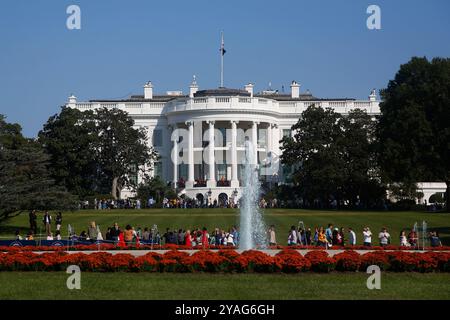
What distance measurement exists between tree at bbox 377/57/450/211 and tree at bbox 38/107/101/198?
84.5 ft

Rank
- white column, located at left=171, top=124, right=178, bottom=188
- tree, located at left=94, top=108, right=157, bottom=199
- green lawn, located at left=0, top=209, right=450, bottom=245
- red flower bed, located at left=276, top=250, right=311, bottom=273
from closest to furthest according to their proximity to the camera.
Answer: red flower bed, located at left=276, top=250, right=311, bottom=273
green lawn, located at left=0, top=209, right=450, bottom=245
tree, located at left=94, top=108, right=157, bottom=199
white column, located at left=171, top=124, right=178, bottom=188

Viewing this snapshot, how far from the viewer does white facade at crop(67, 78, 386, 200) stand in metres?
91.7

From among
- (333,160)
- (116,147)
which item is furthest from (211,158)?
(333,160)

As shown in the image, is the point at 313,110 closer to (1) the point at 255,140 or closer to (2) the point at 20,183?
(1) the point at 255,140

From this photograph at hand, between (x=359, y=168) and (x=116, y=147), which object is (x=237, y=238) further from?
(x=116, y=147)

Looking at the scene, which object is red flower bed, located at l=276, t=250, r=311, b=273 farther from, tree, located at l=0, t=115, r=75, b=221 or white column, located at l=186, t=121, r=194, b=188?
white column, located at l=186, t=121, r=194, b=188

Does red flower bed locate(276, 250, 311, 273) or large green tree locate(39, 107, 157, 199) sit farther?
large green tree locate(39, 107, 157, 199)

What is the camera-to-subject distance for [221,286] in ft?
70.1

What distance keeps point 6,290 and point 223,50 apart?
76.0 meters

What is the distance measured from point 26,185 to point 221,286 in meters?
24.8

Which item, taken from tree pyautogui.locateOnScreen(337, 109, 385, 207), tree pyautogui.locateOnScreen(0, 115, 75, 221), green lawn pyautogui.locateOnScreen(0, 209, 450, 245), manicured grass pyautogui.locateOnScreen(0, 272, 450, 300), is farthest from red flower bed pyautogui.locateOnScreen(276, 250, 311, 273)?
tree pyautogui.locateOnScreen(337, 109, 385, 207)
